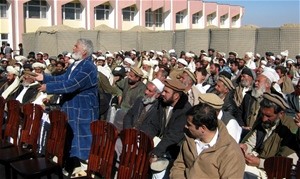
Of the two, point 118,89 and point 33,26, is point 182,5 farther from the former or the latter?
point 118,89

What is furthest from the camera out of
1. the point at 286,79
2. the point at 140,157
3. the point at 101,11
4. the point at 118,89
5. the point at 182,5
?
the point at 182,5

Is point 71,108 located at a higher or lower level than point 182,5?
lower

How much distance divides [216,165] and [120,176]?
1.06 metres

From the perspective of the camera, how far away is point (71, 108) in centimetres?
495

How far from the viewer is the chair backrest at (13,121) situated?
16.9 ft

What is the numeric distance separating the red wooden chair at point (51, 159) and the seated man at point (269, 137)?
6.08ft

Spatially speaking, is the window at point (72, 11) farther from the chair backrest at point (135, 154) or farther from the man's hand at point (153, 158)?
the man's hand at point (153, 158)

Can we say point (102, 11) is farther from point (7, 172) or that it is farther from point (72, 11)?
point (7, 172)

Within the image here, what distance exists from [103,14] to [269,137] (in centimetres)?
3648

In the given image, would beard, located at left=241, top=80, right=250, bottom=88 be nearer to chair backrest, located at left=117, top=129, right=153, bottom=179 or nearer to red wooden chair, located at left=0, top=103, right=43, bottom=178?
red wooden chair, located at left=0, top=103, right=43, bottom=178

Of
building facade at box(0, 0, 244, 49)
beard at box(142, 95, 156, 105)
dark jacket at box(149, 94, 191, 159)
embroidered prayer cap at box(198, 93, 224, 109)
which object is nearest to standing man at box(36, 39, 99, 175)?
beard at box(142, 95, 156, 105)

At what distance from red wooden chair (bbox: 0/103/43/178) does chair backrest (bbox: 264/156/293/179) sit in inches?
112

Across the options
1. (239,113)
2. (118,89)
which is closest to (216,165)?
(239,113)

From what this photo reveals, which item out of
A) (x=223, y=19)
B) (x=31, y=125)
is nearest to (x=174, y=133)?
(x=31, y=125)
